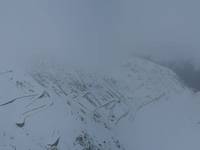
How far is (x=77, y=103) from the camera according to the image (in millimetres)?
32719

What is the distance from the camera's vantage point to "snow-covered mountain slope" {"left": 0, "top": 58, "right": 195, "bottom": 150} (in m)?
27.7

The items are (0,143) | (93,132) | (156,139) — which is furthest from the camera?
(156,139)

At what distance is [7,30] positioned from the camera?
36969 millimetres

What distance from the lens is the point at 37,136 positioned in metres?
27.4

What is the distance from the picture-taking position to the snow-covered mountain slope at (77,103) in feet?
90.9

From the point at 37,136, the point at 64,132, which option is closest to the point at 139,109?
the point at 64,132

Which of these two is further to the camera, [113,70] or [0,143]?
[113,70]

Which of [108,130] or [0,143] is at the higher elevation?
[0,143]

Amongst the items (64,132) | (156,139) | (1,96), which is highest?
(1,96)

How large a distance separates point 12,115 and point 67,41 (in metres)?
14.6

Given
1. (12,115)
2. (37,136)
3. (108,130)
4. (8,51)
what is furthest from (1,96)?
(108,130)

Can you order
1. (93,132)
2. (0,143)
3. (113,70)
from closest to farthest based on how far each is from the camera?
(0,143), (93,132), (113,70)

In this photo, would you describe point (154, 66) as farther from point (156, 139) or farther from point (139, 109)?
point (156, 139)

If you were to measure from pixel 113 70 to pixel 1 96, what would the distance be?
1359 cm
